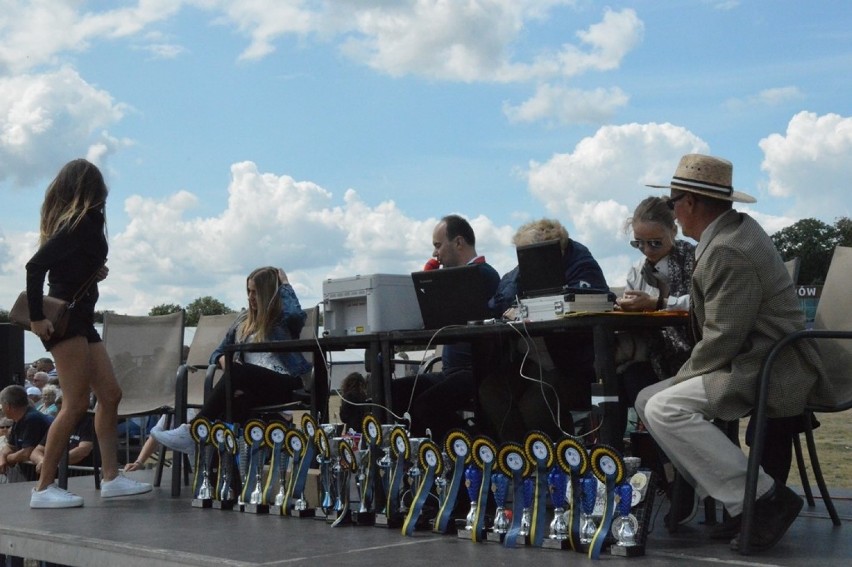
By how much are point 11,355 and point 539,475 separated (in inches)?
388

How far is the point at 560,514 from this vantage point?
11.5 ft

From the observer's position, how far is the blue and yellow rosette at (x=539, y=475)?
138 inches

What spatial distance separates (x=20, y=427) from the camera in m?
8.73

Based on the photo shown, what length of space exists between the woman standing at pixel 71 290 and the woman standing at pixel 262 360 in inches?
16.4

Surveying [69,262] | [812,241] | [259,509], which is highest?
[812,241]

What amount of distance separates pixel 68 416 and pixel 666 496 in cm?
278

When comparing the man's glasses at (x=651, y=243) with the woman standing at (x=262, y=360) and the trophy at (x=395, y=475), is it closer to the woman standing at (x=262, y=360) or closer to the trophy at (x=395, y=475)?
the trophy at (x=395, y=475)

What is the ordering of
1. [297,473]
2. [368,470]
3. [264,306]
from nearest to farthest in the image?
[368,470] → [297,473] → [264,306]

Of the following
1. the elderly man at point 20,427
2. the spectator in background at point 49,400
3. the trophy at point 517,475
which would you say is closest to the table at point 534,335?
the trophy at point 517,475

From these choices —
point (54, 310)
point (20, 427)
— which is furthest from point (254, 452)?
point (20, 427)

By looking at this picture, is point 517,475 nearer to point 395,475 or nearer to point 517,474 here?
point 517,474

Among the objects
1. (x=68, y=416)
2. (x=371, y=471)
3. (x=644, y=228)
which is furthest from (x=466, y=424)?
(x=68, y=416)

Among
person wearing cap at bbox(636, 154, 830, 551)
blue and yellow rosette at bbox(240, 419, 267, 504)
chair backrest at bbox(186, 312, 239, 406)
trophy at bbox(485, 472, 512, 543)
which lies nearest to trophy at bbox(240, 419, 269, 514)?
blue and yellow rosette at bbox(240, 419, 267, 504)

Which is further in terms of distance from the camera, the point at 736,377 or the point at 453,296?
the point at 453,296
